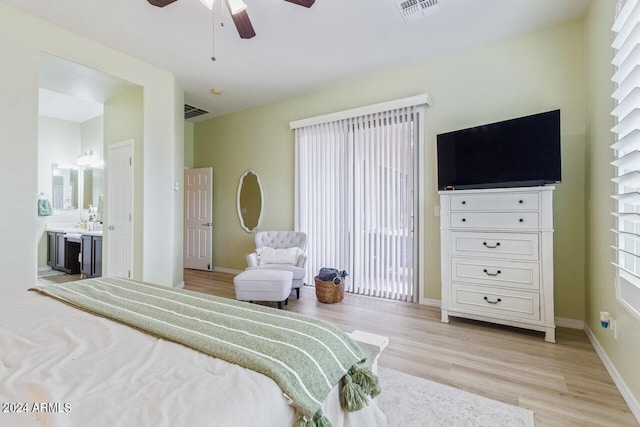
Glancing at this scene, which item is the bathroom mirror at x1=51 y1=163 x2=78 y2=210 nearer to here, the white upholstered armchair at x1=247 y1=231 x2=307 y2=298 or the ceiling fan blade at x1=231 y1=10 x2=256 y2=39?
the white upholstered armchair at x1=247 y1=231 x2=307 y2=298

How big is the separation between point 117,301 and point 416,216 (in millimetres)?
3011

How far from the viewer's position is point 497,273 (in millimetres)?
2678

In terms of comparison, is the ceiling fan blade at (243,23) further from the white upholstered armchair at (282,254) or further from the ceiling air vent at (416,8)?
the white upholstered armchair at (282,254)

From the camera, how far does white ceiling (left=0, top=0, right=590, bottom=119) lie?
2.60 meters

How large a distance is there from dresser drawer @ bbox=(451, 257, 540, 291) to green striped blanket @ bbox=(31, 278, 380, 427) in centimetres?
204

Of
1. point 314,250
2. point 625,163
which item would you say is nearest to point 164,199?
point 314,250

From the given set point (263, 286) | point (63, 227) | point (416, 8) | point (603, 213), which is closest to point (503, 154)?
point (603, 213)

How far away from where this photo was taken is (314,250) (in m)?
4.34

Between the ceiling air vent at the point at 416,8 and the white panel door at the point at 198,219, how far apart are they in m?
4.08

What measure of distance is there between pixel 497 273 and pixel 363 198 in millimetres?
1777

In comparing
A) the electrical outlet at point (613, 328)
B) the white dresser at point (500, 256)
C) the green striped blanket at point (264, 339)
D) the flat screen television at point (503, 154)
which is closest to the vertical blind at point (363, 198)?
the flat screen television at point (503, 154)

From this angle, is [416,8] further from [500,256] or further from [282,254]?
[282,254]

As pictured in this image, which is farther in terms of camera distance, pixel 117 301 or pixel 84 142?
pixel 84 142

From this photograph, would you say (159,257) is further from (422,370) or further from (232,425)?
(232,425)
